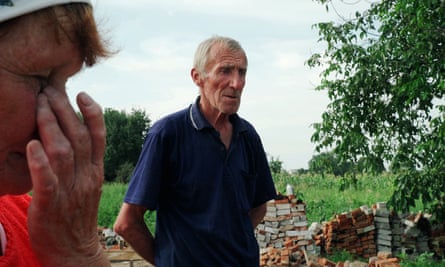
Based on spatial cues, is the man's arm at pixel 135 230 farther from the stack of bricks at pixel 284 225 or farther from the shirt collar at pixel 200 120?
the stack of bricks at pixel 284 225

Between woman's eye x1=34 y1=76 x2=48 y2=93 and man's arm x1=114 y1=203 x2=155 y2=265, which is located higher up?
woman's eye x1=34 y1=76 x2=48 y2=93

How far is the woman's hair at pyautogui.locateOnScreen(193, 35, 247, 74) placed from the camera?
357 centimetres

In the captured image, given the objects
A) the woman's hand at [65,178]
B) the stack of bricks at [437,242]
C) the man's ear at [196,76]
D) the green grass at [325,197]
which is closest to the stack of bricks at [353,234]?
the green grass at [325,197]

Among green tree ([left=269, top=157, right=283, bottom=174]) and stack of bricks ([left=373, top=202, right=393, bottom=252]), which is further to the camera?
green tree ([left=269, top=157, right=283, bottom=174])

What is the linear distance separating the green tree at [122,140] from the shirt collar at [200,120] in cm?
3794

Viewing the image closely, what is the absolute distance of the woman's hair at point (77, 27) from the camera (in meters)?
1.35

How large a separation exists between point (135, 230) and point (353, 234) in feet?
36.6

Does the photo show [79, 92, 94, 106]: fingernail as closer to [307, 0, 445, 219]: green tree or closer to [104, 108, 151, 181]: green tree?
[307, 0, 445, 219]: green tree

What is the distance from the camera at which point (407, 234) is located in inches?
546

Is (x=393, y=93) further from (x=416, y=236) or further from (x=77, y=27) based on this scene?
(x=77, y=27)

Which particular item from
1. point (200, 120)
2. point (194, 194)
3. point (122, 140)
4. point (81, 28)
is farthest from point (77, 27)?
point (122, 140)

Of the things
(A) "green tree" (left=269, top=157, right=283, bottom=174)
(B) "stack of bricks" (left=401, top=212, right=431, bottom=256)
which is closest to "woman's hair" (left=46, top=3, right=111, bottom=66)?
(B) "stack of bricks" (left=401, top=212, right=431, bottom=256)

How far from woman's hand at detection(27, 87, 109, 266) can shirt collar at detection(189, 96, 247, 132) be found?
177 cm

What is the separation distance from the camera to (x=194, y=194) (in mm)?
3166
